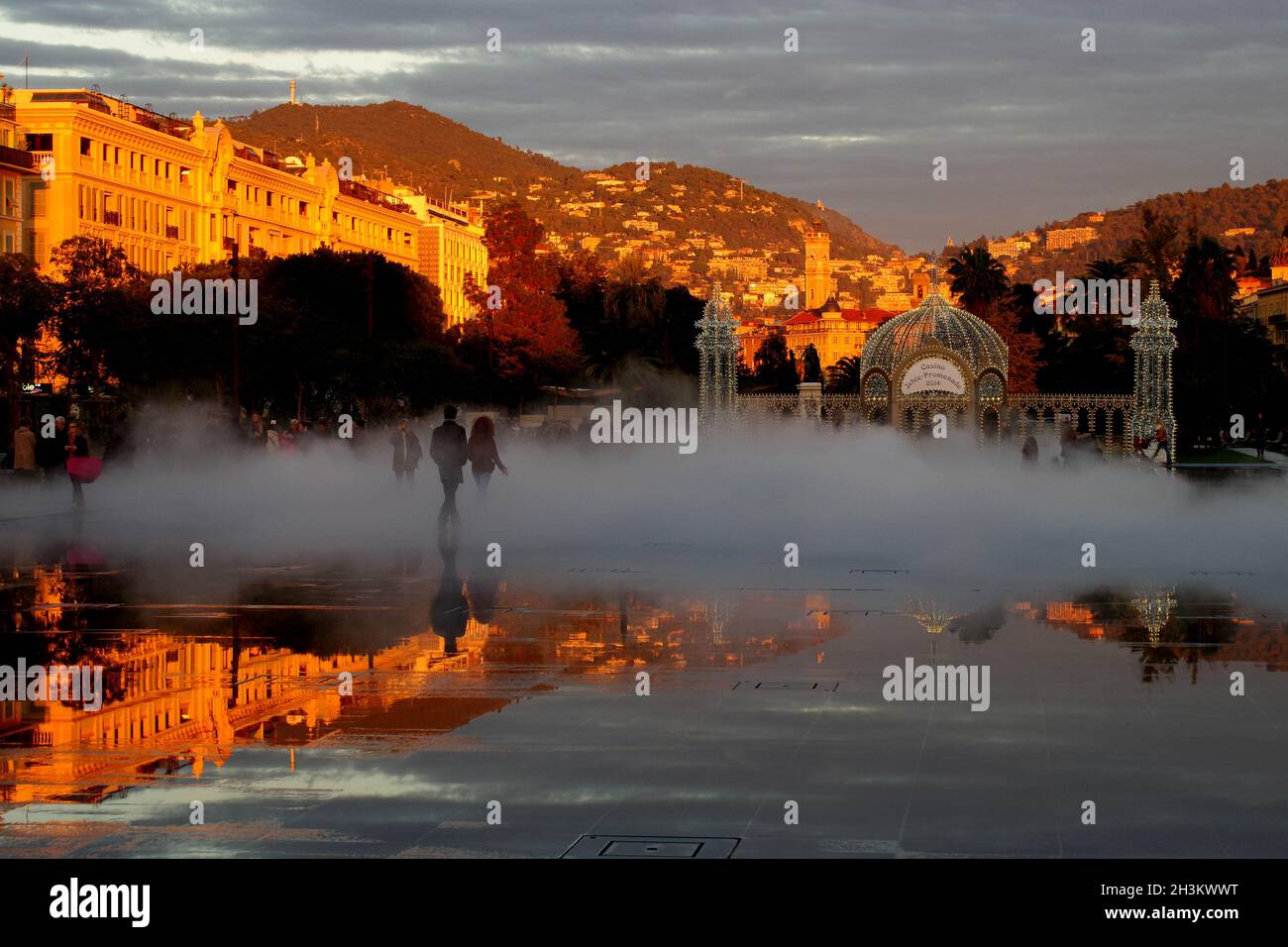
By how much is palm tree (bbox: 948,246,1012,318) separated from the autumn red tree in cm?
2338

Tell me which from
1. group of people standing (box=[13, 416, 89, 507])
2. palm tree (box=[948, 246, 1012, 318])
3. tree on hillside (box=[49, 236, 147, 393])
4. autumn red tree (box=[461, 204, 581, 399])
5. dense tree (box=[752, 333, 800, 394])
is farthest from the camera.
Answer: dense tree (box=[752, 333, 800, 394])

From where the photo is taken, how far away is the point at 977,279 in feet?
333

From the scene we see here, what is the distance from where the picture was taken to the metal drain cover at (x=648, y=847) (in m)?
6.79

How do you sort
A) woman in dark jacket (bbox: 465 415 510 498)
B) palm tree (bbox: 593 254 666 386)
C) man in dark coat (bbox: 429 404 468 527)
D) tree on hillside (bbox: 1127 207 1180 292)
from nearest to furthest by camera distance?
man in dark coat (bbox: 429 404 468 527) → woman in dark jacket (bbox: 465 415 510 498) → palm tree (bbox: 593 254 666 386) → tree on hillside (bbox: 1127 207 1180 292)

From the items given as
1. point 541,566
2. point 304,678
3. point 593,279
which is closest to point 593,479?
point 541,566

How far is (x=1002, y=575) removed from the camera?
17.4 m

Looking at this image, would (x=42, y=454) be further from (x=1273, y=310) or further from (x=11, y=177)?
(x=1273, y=310)

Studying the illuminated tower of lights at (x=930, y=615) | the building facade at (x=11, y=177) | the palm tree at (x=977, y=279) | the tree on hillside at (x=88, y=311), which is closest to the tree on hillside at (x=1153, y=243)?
the palm tree at (x=977, y=279)

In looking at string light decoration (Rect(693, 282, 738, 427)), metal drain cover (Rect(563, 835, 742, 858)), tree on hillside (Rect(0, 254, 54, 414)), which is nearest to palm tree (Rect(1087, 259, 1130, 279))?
tree on hillside (Rect(0, 254, 54, 414))

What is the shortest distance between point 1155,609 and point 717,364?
27267 mm

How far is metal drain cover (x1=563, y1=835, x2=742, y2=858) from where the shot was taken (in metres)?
6.79

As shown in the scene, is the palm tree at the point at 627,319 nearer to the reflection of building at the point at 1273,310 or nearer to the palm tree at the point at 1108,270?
the palm tree at the point at 1108,270

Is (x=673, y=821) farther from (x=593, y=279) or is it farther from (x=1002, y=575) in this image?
(x=593, y=279)

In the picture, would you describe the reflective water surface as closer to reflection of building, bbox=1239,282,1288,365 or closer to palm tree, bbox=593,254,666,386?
palm tree, bbox=593,254,666,386
